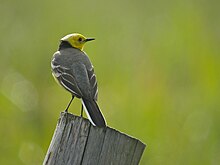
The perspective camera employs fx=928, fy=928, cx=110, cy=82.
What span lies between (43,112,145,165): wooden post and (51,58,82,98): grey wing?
1.31 m

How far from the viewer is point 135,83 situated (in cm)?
965

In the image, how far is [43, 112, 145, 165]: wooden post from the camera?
16.4 feet

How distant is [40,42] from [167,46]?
1819 millimetres

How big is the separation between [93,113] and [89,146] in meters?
0.71

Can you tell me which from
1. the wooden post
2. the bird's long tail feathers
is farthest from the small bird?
the wooden post

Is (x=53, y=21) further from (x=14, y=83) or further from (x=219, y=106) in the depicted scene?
(x=219, y=106)

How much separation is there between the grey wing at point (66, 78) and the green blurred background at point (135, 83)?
1.88 m

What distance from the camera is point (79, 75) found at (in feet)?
21.9

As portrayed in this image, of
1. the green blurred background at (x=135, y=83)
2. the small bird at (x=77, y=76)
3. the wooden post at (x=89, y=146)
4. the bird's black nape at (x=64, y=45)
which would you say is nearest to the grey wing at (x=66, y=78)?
the small bird at (x=77, y=76)

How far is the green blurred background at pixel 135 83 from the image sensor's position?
873cm

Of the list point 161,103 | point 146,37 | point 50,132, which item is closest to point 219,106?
point 161,103

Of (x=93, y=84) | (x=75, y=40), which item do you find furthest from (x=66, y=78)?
(x=75, y=40)

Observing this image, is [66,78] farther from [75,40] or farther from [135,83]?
[135,83]

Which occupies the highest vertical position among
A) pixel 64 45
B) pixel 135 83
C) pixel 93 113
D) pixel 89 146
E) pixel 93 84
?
pixel 135 83
